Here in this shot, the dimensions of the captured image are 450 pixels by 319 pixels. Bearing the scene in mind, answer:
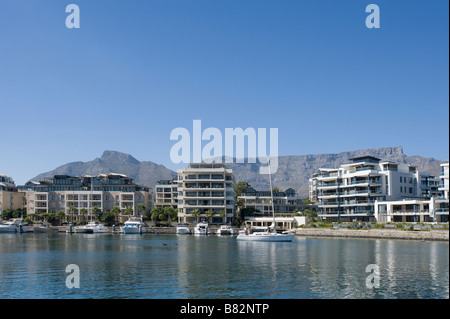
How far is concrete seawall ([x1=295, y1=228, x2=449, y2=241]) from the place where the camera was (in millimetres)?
81312

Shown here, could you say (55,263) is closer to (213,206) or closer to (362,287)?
(362,287)

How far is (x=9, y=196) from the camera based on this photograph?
493ft

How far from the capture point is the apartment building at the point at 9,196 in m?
147

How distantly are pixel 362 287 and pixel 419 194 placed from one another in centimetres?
9027

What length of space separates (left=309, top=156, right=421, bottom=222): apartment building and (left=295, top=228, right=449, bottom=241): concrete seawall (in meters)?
14.1

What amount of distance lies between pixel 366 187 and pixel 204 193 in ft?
144

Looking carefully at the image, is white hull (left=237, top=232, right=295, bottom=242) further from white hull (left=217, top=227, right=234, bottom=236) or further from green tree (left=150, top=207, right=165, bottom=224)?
green tree (left=150, top=207, right=165, bottom=224)

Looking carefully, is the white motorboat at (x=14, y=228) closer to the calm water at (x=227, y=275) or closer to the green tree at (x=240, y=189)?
the green tree at (x=240, y=189)

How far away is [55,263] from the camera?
157ft

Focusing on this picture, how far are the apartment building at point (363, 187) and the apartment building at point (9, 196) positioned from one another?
96.3 metres

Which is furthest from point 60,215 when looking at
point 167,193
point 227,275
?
point 227,275

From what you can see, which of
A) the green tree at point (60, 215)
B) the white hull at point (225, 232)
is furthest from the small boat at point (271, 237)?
the green tree at point (60, 215)
